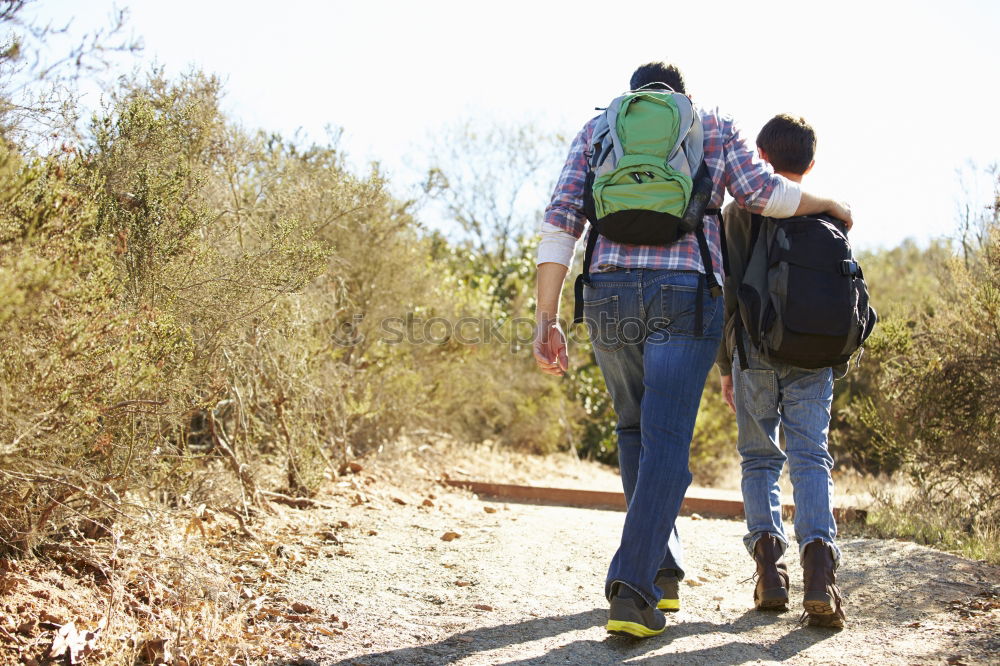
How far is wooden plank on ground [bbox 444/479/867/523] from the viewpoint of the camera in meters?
5.66

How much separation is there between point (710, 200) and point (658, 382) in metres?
0.61

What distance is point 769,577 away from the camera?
3109mm

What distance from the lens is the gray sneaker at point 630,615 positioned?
2.71 meters

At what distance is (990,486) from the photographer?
436cm

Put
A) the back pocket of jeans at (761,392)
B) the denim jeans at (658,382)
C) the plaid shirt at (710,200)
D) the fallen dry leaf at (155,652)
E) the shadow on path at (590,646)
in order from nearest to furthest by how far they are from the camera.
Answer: the fallen dry leaf at (155,652) → the shadow on path at (590,646) → the denim jeans at (658,382) → the plaid shirt at (710,200) → the back pocket of jeans at (761,392)

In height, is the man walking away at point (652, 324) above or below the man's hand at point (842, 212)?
below

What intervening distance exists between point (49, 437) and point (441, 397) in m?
4.94

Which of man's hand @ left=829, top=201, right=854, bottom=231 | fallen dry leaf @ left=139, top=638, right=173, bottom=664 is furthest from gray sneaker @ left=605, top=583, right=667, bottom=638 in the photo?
man's hand @ left=829, top=201, right=854, bottom=231

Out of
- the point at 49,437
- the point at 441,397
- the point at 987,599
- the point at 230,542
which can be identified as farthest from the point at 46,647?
the point at 441,397

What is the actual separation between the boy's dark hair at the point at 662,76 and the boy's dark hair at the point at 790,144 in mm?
474

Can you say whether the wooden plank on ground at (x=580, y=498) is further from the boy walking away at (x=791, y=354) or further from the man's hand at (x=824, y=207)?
the man's hand at (x=824, y=207)

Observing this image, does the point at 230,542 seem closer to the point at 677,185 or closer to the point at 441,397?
the point at 677,185

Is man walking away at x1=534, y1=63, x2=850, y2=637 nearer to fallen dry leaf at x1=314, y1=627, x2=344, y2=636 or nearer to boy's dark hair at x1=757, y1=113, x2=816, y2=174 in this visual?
boy's dark hair at x1=757, y1=113, x2=816, y2=174

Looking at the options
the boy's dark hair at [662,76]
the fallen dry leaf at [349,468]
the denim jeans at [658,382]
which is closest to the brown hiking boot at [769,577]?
the denim jeans at [658,382]
